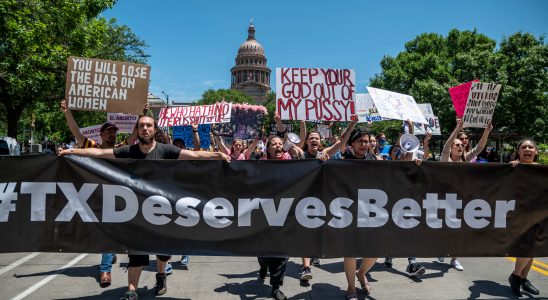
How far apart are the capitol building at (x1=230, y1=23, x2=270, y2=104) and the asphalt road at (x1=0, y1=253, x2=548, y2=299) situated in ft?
441

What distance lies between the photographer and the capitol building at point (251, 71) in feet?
458

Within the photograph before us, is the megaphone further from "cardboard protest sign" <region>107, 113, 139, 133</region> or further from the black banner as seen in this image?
"cardboard protest sign" <region>107, 113, 139, 133</region>

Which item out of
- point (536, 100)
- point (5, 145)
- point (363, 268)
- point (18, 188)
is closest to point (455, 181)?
point (363, 268)

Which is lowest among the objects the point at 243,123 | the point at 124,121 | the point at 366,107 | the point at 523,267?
the point at 523,267

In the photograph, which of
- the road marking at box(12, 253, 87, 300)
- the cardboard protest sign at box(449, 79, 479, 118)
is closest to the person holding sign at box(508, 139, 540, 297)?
the cardboard protest sign at box(449, 79, 479, 118)

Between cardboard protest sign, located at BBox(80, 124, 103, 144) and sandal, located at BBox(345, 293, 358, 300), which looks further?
cardboard protest sign, located at BBox(80, 124, 103, 144)

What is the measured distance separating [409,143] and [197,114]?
5.87m

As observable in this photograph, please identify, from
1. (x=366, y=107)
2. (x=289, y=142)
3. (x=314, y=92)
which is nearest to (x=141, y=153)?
(x=289, y=142)

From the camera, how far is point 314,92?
6.09 m

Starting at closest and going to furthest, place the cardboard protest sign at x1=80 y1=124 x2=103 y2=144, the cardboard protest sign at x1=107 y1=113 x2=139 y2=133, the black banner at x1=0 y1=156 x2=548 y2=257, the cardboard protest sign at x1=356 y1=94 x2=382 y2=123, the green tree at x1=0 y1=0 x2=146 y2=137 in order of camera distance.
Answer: the black banner at x1=0 y1=156 x2=548 y2=257, the cardboard protest sign at x1=80 y1=124 x2=103 y2=144, the cardboard protest sign at x1=107 y1=113 x2=139 y2=133, the cardboard protest sign at x1=356 y1=94 x2=382 y2=123, the green tree at x1=0 y1=0 x2=146 y2=137

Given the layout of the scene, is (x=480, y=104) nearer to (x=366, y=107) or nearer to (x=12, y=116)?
(x=366, y=107)

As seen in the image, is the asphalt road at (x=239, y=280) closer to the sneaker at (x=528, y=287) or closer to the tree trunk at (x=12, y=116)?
the sneaker at (x=528, y=287)

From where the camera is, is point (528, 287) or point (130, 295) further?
point (528, 287)

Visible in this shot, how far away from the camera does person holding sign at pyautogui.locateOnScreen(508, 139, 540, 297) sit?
4.82 meters
